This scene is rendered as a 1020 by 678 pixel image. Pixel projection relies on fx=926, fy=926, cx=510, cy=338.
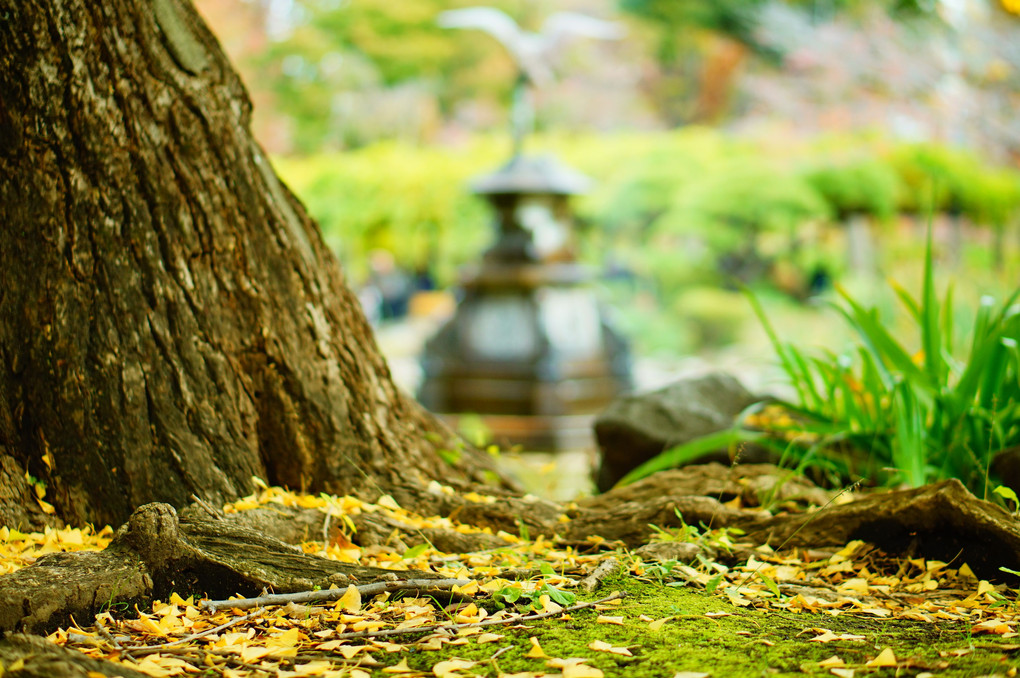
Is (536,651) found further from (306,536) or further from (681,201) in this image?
(681,201)

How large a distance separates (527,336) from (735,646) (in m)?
6.80

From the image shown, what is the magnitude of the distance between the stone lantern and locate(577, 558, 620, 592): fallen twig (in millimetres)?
5960

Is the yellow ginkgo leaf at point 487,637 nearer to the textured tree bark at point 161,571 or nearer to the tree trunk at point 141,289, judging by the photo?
the textured tree bark at point 161,571

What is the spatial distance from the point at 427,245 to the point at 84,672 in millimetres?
17311

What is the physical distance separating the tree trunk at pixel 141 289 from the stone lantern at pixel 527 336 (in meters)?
5.74

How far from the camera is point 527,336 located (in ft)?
27.1

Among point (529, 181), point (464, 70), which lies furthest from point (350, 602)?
point (464, 70)

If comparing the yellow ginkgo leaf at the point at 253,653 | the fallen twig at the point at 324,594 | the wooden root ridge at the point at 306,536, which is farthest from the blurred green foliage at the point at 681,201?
the yellow ginkgo leaf at the point at 253,653

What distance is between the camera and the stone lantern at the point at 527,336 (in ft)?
26.5

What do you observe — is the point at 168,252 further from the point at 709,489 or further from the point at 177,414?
the point at 709,489

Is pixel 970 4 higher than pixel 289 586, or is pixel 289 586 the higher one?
pixel 970 4

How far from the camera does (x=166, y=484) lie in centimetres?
199

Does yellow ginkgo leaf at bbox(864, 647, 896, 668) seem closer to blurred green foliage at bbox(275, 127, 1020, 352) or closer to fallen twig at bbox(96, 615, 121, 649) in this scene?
fallen twig at bbox(96, 615, 121, 649)

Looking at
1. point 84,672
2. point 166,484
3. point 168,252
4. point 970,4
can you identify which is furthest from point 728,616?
point 970,4
